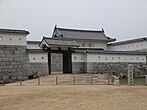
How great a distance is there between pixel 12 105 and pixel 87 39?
2523 cm

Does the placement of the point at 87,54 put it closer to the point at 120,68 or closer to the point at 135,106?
the point at 120,68

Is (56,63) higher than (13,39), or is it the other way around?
(13,39)

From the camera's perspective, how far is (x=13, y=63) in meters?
22.2

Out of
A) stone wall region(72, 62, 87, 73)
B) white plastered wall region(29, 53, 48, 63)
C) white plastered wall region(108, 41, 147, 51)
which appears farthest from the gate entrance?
white plastered wall region(108, 41, 147, 51)

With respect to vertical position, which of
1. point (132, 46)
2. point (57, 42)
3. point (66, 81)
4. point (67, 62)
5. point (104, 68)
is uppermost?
point (132, 46)

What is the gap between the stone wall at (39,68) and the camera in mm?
23156

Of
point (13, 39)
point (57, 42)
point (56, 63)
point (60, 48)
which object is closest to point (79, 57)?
point (60, 48)

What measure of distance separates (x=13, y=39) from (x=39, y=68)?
3566 millimetres

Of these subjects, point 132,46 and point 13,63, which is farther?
point 132,46

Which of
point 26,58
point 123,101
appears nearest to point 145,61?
point 26,58

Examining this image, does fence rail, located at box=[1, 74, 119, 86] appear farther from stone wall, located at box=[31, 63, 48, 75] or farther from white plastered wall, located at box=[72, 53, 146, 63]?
white plastered wall, located at box=[72, 53, 146, 63]

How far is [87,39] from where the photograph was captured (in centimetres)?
3381

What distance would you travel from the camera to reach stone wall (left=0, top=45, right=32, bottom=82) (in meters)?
21.7

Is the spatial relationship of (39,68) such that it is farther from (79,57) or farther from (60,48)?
(79,57)
